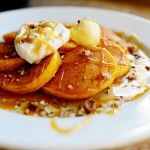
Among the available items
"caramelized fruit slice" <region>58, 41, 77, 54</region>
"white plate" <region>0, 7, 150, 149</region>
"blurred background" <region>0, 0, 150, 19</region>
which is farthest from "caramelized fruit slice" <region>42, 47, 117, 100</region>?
"blurred background" <region>0, 0, 150, 19</region>

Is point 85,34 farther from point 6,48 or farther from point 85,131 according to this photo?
point 85,131

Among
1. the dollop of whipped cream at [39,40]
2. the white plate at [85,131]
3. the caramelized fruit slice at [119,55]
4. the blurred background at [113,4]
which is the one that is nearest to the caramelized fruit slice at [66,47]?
the dollop of whipped cream at [39,40]

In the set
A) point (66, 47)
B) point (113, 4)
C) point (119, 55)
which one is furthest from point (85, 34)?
point (113, 4)

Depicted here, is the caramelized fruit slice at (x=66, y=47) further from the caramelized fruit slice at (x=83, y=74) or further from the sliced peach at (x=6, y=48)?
the sliced peach at (x=6, y=48)

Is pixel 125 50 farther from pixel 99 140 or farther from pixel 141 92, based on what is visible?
pixel 99 140

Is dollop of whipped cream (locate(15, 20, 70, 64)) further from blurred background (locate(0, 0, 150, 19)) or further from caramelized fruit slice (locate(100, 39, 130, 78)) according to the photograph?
blurred background (locate(0, 0, 150, 19))

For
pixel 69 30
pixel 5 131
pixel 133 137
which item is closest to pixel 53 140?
pixel 5 131
